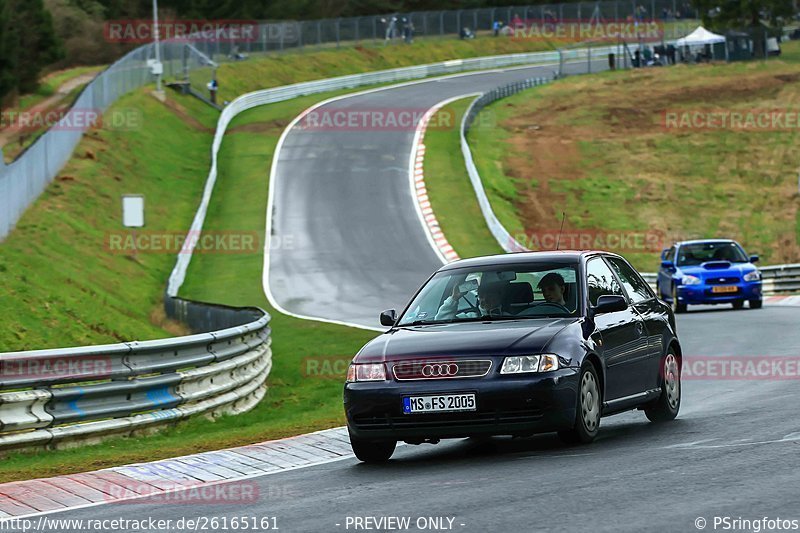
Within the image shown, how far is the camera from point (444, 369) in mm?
9828

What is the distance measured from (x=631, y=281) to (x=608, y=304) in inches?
62.9

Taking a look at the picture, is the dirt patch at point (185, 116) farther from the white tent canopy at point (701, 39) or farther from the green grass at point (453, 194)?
the white tent canopy at point (701, 39)

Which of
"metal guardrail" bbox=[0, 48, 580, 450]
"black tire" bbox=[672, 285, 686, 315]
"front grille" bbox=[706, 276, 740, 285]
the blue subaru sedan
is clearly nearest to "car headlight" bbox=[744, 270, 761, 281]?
the blue subaru sedan

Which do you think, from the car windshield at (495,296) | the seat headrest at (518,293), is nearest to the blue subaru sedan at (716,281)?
the car windshield at (495,296)

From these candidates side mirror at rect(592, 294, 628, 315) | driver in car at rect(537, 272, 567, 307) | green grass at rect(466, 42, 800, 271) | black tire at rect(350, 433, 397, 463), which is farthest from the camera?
green grass at rect(466, 42, 800, 271)

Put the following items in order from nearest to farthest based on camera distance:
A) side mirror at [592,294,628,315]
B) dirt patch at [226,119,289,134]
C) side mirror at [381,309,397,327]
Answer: side mirror at [592,294,628,315] → side mirror at [381,309,397,327] → dirt patch at [226,119,289,134]

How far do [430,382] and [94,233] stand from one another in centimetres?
2797

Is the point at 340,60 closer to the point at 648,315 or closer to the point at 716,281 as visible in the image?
the point at 716,281

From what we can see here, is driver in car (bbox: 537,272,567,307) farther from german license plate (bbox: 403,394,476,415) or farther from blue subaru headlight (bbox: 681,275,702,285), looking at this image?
blue subaru headlight (bbox: 681,275,702,285)

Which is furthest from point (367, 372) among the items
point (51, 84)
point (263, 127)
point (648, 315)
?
point (51, 84)

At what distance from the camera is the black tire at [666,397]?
11945mm

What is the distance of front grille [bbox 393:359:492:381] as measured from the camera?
9.79 meters

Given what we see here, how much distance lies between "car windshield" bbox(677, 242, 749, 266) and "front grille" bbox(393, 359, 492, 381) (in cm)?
2058

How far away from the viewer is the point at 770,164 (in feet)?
188
